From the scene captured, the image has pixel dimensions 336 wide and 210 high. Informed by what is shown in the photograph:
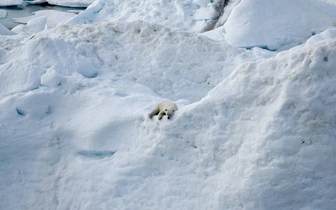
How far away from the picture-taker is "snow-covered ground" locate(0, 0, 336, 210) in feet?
9.16

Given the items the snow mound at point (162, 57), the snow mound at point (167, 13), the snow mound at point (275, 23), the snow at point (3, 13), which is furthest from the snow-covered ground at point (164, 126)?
the snow at point (3, 13)

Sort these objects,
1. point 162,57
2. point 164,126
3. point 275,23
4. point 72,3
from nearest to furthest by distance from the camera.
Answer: point 164,126
point 162,57
point 275,23
point 72,3

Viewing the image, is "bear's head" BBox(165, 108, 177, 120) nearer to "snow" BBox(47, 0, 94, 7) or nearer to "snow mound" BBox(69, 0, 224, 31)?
"snow mound" BBox(69, 0, 224, 31)

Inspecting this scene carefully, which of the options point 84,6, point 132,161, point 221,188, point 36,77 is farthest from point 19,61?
point 84,6

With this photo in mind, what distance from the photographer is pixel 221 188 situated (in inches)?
116

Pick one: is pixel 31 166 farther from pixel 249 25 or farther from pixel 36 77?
pixel 249 25

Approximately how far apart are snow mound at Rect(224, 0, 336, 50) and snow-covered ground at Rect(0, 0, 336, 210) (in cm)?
169

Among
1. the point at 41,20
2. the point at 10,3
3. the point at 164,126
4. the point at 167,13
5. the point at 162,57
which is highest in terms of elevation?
the point at 164,126

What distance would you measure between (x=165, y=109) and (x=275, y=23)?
16.0 feet

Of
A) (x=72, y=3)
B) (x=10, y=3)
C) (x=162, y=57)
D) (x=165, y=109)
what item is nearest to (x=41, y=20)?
(x=72, y=3)

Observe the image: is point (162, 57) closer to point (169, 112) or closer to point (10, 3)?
point (169, 112)

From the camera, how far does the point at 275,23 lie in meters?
7.62

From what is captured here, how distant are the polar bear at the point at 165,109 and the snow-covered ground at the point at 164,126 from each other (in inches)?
2.8

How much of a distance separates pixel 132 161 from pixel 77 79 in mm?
1415
